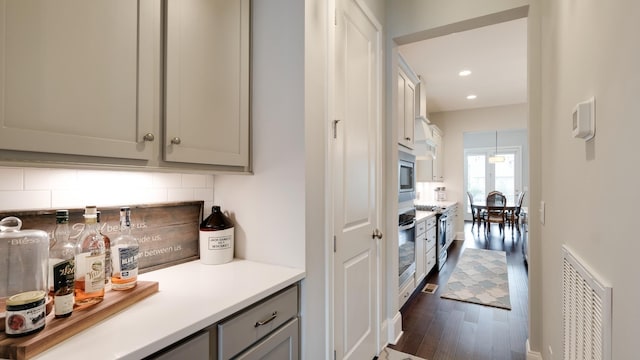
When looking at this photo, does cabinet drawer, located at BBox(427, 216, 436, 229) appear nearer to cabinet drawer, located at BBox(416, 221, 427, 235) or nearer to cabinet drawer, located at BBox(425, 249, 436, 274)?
cabinet drawer, located at BBox(416, 221, 427, 235)

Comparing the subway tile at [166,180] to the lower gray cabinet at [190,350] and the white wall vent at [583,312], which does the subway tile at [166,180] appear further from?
the white wall vent at [583,312]

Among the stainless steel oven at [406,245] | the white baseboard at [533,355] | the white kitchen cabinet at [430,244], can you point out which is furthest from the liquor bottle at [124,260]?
the white kitchen cabinet at [430,244]

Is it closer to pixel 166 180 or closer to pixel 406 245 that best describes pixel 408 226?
pixel 406 245

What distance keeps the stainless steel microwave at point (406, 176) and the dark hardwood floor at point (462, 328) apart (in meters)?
1.11

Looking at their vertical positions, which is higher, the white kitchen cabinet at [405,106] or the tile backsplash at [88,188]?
the white kitchen cabinet at [405,106]

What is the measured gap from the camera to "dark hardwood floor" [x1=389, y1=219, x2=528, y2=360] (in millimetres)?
2295

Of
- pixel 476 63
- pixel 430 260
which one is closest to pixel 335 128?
pixel 430 260

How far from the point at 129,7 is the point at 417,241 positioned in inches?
124

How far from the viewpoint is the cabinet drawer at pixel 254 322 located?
0.98m

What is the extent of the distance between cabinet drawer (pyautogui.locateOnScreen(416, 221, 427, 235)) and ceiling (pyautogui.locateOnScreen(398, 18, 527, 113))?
2.15 meters

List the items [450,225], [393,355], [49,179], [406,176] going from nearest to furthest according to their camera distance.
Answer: [49,179] → [393,355] → [406,176] → [450,225]

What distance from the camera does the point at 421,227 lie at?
137 inches

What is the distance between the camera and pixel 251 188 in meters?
1.52

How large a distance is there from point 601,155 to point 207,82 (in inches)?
54.8
